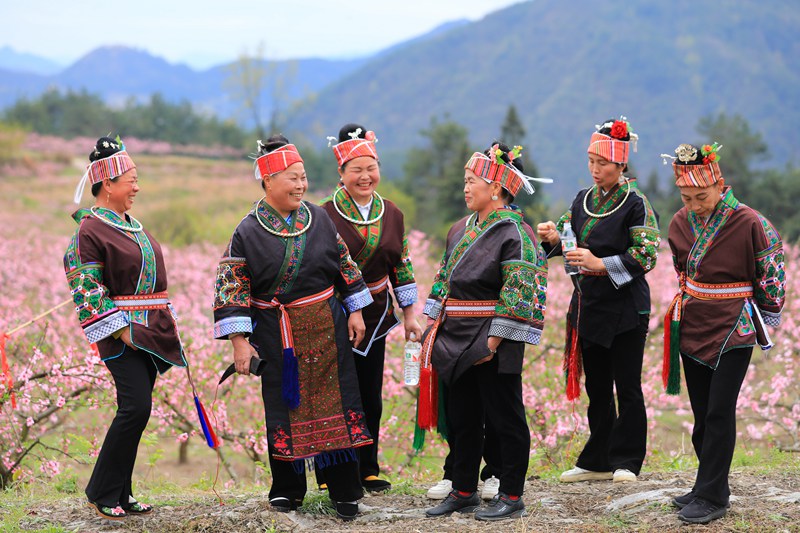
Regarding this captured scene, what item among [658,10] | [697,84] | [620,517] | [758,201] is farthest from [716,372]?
[658,10]

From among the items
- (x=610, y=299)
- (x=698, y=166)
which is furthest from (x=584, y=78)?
(x=698, y=166)

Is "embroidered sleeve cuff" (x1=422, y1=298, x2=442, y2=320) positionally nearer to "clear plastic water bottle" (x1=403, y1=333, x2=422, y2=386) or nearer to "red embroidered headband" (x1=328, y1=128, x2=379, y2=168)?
"clear plastic water bottle" (x1=403, y1=333, x2=422, y2=386)

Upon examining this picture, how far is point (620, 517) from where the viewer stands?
14.7ft

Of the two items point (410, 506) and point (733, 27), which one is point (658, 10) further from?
point (410, 506)

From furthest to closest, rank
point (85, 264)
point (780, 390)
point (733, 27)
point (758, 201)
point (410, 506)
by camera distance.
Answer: point (733, 27)
point (758, 201)
point (780, 390)
point (410, 506)
point (85, 264)

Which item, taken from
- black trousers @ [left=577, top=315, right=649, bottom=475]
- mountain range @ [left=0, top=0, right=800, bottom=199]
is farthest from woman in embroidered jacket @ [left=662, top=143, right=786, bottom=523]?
mountain range @ [left=0, top=0, right=800, bottom=199]

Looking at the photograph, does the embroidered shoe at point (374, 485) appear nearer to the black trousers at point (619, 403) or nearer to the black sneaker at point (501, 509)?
the black sneaker at point (501, 509)

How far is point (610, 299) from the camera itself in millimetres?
4941

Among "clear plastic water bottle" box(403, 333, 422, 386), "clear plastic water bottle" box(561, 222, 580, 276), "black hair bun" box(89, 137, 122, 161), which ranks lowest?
"clear plastic water bottle" box(403, 333, 422, 386)

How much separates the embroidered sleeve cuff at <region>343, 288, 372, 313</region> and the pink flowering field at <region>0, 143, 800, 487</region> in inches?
76.8

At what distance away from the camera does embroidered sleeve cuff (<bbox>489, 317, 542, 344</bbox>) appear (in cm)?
435

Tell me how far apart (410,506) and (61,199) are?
27346 mm

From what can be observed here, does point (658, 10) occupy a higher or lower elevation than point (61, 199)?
higher

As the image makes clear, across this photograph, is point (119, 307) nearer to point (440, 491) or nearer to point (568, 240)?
point (440, 491)
